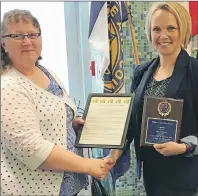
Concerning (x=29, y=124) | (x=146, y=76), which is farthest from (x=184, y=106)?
(x=29, y=124)

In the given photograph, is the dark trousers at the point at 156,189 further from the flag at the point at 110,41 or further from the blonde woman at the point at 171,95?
the flag at the point at 110,41

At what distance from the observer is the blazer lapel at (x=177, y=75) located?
1.30 meters

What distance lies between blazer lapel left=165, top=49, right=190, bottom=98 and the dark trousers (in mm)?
365

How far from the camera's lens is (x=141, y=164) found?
4.82ft

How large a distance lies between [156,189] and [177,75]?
1.57 ft

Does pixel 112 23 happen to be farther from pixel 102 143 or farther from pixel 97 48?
pixel 102 143

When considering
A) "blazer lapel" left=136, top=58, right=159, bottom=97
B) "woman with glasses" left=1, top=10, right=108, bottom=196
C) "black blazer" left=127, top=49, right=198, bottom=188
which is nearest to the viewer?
"woman with glasses" left=1, top=10, right=108, bottom=196

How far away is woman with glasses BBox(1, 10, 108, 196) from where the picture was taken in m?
1.03

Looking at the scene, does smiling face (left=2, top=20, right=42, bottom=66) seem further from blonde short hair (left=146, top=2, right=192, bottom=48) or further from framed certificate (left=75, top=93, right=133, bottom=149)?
blonde short hair (left=146, top=2, right=192, bottom=48)

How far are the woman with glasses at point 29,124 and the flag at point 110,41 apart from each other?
0.71 meters

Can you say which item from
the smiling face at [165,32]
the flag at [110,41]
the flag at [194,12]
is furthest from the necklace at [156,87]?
the flag at [194,12]

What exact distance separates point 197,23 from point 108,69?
22.1 inches

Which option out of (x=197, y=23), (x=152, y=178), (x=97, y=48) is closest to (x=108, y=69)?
(x=97, y=48)

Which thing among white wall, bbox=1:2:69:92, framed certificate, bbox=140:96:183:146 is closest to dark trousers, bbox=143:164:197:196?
framed certificate, bbox=140:96:183:146
